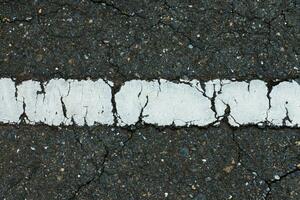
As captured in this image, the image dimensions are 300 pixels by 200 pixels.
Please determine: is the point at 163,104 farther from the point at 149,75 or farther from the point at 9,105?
the point at 9,105

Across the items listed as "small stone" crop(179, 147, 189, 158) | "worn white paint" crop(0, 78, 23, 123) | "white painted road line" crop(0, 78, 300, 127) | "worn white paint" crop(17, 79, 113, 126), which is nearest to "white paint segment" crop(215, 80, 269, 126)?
"white painted road line" crop(0, 78, 300, 127)

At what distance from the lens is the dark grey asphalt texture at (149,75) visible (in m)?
2.71

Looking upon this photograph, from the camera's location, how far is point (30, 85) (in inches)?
114

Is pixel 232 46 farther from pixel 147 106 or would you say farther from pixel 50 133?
pixel 50 133

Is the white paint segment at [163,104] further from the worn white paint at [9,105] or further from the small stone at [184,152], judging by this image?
the worn white paint at [9,105]

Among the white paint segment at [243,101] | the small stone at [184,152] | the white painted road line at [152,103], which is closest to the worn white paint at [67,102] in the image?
the white painted road line at [152,103]

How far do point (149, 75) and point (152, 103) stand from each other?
16 centimetres

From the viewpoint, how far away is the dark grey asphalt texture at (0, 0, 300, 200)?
2705 mm

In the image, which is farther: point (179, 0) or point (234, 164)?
point (179, 0)

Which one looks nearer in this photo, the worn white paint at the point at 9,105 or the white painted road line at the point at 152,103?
the white painted road line at the point at 152,103

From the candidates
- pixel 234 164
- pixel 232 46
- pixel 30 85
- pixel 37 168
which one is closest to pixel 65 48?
pixel 30 85

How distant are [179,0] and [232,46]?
411mm

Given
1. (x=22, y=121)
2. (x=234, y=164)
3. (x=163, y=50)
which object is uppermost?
(x=163, y=50)

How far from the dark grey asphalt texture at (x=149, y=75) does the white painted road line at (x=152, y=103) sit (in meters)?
0.04
